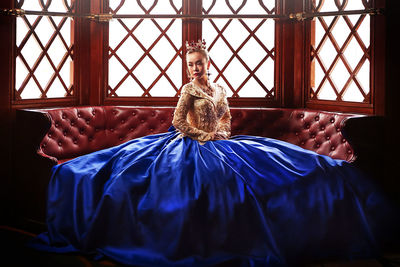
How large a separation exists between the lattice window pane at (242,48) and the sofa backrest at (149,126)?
429 millimetres

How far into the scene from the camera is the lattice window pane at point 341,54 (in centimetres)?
349

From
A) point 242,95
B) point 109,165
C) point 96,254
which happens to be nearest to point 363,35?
point 242,95

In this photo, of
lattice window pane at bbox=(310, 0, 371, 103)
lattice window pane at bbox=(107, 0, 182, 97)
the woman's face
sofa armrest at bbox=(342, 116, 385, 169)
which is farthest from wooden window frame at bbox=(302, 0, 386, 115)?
lattice window pane at bbox=(107, 0, 182, 97)

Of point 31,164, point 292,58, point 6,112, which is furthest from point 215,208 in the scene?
point 292,58

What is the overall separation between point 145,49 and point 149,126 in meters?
0.76

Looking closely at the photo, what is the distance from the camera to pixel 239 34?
405cm

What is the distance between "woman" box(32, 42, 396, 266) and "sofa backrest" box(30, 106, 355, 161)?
1.95 ft

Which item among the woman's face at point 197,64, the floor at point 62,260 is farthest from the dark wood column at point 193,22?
the floor at point 62,260

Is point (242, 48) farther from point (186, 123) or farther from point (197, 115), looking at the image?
point (186, 123)

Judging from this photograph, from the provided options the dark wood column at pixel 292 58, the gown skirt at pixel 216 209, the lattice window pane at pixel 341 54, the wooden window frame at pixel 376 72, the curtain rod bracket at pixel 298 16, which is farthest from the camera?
the dark wood column at pixel 292 58

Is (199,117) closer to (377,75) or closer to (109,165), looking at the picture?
(109,165)

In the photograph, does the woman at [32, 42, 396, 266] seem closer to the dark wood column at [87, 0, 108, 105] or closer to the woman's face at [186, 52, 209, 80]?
the woman's face at [186, 52, 209, 80]

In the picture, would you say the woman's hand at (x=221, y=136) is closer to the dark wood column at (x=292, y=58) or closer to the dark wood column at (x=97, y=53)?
the dark wood column at (x=292, y=58)

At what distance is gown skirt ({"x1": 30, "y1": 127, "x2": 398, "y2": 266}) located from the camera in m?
2.36
